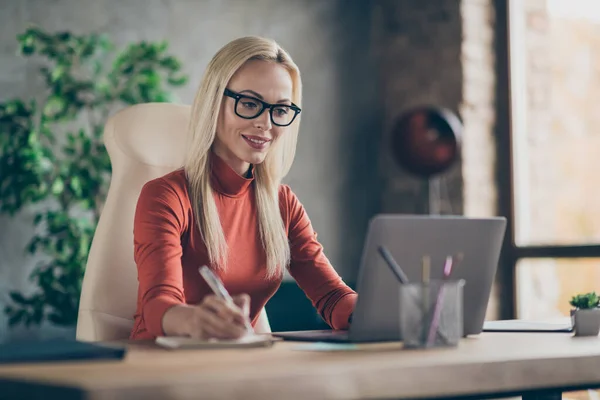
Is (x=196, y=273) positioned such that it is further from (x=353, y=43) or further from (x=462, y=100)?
(x=353, y=43)

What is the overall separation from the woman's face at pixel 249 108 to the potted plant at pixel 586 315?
27.4 inches

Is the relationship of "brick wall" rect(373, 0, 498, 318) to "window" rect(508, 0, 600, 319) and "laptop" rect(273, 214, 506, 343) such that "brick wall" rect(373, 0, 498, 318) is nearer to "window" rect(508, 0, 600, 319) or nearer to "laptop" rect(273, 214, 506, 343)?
"window" rect(508, 0, 600, 319)

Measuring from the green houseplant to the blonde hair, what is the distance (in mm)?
1632

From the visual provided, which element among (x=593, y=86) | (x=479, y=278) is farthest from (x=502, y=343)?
(x=593, y=86)

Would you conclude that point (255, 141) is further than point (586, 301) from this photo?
Yes

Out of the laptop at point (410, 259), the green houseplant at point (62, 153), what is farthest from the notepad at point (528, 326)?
the green houseplant at point (62, 153)

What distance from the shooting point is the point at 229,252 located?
1721mm

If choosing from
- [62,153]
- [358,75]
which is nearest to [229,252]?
[62,153]

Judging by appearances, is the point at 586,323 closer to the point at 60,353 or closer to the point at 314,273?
the point at 314,273

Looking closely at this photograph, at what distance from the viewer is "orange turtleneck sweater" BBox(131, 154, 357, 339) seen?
1472 millimetres

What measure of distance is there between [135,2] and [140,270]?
2.74 meters

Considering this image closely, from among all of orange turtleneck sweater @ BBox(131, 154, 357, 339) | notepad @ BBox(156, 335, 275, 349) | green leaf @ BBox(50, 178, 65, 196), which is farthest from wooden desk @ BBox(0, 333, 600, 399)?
green leaf @ BBox(50, 178, 65, 196)

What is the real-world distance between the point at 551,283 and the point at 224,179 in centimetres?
283

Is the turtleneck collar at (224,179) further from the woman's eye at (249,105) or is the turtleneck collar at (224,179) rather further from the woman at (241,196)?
the woman's eye at (249,105)
